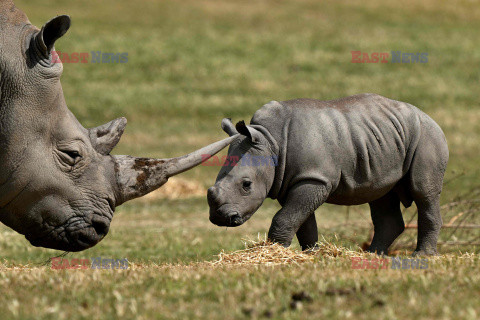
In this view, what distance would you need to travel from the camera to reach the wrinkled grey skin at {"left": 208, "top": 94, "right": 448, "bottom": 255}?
8148 millimetres

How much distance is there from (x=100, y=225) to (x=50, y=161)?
0.75 m

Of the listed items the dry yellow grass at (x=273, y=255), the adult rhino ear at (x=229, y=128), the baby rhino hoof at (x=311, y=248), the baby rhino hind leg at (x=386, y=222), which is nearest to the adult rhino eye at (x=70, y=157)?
the dry yellow grass at (x=273, y=255)

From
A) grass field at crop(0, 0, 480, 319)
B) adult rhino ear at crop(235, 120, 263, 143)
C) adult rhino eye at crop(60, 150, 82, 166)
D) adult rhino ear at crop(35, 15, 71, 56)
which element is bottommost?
grass field at crop(0, 0, 480, 319)

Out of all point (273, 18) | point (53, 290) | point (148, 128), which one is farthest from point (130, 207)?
point (273, 18)

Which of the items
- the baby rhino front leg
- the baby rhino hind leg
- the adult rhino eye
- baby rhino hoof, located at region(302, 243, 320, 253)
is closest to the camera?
→ the adult rhino eye

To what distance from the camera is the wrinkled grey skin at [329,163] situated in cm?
815

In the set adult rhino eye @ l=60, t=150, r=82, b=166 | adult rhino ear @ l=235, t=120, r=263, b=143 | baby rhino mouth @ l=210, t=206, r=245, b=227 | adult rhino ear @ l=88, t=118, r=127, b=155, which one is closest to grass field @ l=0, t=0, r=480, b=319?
baby rhino mouth @ l=210, t=206, r=245, b=227

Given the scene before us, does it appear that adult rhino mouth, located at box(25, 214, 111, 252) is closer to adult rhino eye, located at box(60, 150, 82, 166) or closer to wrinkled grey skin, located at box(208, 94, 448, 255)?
adult rhino eye, located at box(60, 150, 82, 166)

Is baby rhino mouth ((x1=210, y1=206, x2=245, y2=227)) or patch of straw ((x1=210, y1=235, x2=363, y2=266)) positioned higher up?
baby rhino mouth ((x1=210, y1=206, x2=245, y2=227))

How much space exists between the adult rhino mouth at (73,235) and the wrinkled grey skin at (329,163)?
1.24m

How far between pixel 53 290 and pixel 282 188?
10.0 ft

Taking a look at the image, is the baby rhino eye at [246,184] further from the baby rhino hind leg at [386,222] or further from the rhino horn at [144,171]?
the baby rhino hind leg at [386,222]

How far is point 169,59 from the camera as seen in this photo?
101ft

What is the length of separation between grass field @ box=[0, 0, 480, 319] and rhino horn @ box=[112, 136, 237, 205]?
2.43ft
